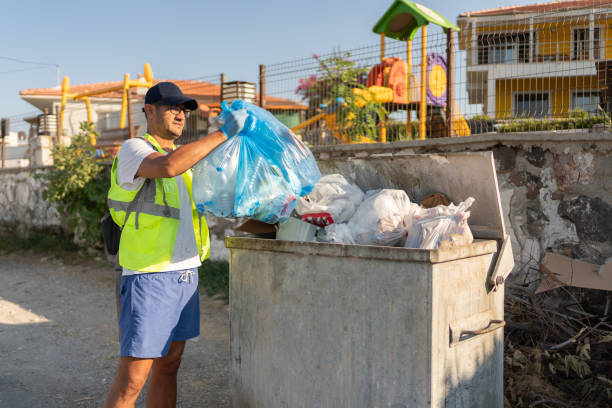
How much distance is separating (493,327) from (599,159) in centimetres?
189

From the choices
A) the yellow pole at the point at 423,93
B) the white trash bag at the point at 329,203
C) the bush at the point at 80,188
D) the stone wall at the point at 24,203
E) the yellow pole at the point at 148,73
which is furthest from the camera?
the yellow pole at the point at 148,73

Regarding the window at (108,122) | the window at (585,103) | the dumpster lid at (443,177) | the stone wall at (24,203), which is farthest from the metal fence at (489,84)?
the window at (108,122)

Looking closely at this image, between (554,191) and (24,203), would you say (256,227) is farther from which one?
(24,203)

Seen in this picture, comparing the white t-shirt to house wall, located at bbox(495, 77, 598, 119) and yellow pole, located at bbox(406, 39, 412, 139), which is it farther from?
yellow pole, located at bbox(406, 39, 412, 139)

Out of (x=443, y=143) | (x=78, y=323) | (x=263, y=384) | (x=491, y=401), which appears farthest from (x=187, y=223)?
(x=78, y=323)

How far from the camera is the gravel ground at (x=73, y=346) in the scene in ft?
10.1

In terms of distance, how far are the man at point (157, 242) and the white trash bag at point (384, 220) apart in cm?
66

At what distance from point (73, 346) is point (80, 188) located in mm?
3353

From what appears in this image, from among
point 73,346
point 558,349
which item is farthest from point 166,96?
point 73,346

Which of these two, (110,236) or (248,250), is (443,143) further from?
(110,236)

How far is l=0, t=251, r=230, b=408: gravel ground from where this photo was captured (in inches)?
121

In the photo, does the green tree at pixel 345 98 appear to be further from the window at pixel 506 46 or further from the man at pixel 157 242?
the man at pixel 157 242

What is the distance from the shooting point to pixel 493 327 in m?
2.14

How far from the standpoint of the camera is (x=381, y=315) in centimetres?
193
